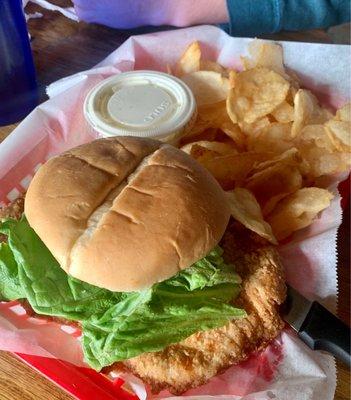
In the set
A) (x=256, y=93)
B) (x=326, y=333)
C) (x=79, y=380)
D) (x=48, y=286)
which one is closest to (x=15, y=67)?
(x=256, y=93)

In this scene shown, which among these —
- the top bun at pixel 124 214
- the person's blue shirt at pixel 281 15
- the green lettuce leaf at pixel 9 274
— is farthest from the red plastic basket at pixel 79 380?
the person's blue shirt at pixel 281 15

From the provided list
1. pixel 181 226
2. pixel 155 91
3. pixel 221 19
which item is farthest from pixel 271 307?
pixel 221 19

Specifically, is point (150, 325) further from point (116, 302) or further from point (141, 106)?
point (141, 106)

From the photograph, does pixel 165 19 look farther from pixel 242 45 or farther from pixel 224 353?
pixel 224 353

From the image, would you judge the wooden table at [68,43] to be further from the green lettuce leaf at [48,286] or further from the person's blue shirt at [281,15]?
the green lettuce leaf at [48,286]

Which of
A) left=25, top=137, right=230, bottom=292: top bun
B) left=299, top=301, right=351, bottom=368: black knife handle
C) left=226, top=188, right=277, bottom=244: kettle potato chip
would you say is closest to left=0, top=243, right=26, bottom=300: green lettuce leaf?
left=25, top=137, right=230, bottom=292: top bun

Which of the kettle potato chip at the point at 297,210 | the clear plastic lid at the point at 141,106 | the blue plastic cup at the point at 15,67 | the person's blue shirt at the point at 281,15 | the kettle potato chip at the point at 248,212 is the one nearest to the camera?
the kettle potato chip at the point at 248,212
